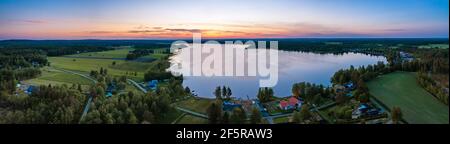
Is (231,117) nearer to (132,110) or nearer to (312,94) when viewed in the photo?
(132,110)

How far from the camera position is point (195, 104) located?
4.11 metres

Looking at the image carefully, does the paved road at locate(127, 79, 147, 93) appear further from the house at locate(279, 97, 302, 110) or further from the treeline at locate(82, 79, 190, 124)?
the house at locate(279, 97, 302, 110)

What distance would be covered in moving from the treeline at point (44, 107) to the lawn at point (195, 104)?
4.65 feet

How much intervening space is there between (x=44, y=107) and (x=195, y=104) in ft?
6.52

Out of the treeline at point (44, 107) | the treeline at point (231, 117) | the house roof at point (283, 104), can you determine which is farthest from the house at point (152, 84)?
the house roof at point (283, 104)

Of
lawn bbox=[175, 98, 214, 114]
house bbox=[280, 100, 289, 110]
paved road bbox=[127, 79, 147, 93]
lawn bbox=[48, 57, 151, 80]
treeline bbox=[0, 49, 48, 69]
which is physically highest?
treeline bbox=[0, 49, 48, 69]

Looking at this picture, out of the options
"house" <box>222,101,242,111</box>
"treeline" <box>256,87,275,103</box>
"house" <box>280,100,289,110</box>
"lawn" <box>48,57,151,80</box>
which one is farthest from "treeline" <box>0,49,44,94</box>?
"house" <box>280,100,289,110</box>

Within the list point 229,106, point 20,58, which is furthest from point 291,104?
point 20,58

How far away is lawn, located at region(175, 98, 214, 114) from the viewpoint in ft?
12.5

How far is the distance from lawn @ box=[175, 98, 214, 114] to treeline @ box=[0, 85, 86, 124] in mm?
1418
